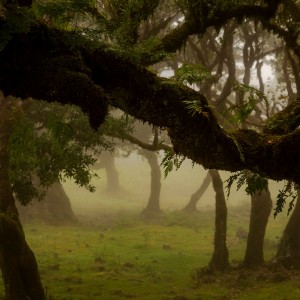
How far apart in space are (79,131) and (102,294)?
4.66 metres

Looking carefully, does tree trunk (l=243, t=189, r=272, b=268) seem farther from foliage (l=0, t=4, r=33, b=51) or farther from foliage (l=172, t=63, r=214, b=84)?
foliage (l=0, t=4, r=33, b=51)

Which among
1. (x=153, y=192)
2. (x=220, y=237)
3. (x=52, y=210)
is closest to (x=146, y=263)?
(x=220, y=237)

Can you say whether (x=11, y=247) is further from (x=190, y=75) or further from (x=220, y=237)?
(x=220, y=237)

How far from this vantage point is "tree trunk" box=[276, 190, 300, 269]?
44.0 ft

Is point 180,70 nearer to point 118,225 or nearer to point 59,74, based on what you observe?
point 59,74

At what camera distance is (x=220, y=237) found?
45.9 ft

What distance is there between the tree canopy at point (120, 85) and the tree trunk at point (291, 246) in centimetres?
938

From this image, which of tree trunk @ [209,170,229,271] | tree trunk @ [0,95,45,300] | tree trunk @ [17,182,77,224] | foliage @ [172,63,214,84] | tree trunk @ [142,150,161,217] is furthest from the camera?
tree trunk @ [142,150,161,217]

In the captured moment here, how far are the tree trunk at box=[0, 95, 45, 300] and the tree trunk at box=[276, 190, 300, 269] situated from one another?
8.40 metres

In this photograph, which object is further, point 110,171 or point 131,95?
point 110,171

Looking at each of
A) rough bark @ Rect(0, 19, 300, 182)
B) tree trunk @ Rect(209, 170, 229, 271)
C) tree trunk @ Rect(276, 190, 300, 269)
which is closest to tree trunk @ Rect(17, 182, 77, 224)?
tree trunk @ Rect(209, 170, 229, 271)

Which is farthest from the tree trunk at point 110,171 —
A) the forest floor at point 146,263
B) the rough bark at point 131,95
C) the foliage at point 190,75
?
the rough bark at point 131,95

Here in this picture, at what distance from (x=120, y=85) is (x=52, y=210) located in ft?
77.5

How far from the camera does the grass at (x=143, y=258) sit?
11.3 meters
